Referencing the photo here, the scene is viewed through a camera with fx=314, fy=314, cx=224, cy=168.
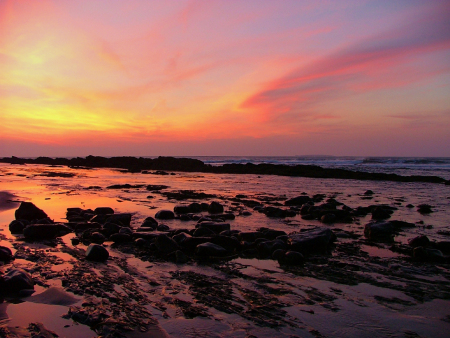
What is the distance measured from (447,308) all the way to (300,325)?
2.28 m

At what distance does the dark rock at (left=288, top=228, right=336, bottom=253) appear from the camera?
7.19 metres

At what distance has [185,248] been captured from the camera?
7.23m

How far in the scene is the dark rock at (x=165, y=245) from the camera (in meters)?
7.02

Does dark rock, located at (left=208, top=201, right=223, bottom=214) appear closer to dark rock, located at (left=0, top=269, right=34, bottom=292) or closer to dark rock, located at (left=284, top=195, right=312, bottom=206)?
dark rock, located at (left=284, top=195, right=312, bottom=206)

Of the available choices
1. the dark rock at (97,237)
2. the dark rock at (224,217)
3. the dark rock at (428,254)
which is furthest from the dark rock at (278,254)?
the dark rock at (97,237)

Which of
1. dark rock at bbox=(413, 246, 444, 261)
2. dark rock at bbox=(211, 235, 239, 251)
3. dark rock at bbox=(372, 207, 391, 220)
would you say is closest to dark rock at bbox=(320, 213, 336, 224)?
dark rock at bbox=(372, 207, 391, 220)

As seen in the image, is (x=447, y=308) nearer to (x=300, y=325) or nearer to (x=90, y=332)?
(x=300, y=325)

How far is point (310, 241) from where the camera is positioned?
7281mm

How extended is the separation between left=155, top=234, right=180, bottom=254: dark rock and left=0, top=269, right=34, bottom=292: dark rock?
2.61 metres

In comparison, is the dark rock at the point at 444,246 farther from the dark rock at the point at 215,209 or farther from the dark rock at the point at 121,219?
the dark rock at the point at 121,219

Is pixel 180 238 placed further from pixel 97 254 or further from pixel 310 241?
pixel 310 241

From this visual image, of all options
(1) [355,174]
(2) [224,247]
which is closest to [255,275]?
(2) [224,247]

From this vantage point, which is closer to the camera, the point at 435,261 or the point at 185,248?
the point at 435,261

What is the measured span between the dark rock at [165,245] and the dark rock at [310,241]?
2680mm
